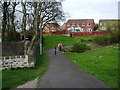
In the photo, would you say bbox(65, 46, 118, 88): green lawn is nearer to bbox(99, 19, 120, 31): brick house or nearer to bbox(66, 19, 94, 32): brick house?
bbox(99, 19, 120, 31): brick house

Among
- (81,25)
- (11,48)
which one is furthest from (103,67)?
(81,25)

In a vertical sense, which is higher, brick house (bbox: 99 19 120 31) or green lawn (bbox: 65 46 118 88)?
brick house (bbox: 99 19 120 31)

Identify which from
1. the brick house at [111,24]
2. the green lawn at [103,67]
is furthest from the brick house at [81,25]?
the green lawn at [103,67]

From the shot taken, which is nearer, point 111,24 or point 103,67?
point 103,67

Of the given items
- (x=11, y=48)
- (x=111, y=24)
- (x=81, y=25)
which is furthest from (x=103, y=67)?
(x=81, y=25)

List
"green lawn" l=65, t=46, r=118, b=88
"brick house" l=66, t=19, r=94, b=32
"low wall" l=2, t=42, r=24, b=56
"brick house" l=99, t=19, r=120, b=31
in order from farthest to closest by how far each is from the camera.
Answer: "brick house" l=66, t=19, r=94, b=32, "low wall" l=2, t=42, r=24, b=56, "brick house" l=99, t=19, r=120, b=31, "green lawn" l=65, t=46, r=118, b=88

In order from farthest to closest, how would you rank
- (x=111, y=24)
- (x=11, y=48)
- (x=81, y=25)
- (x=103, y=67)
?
1. (x=81, y=25)
2. (x=111, y=24)
3. (x=11, y=48)
4. (x=103, y=67)

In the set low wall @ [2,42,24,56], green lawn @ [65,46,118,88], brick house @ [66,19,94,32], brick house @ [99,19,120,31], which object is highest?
brick house @ [66,19,94,32]

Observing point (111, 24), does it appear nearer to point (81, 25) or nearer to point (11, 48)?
point (11, 48)

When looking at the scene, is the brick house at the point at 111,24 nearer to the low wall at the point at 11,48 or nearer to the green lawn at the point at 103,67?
the green lawn at the point at 103,67

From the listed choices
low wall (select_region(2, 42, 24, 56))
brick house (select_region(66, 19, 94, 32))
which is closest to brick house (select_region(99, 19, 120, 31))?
low wall (select_region(2, 42, 24, 56))

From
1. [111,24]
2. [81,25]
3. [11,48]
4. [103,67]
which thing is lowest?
[103,67]

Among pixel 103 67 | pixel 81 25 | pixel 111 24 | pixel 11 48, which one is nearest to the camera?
pixel 103 67

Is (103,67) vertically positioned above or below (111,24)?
below
